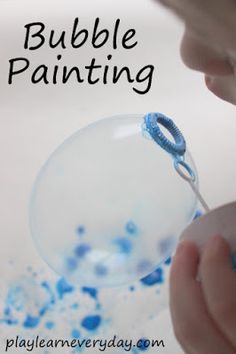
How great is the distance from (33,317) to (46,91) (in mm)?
295

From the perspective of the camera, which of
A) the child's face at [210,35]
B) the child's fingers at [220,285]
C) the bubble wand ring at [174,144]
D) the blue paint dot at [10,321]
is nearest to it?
the child's face at [210,35]

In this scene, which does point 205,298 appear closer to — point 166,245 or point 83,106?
point 166,245

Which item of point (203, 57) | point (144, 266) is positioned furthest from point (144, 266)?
point (203, 57)

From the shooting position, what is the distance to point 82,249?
60 centimetres

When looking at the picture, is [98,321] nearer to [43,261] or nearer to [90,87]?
[43,261]

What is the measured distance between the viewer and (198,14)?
243 mm

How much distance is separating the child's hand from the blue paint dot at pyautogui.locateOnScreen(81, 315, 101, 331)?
27 cm

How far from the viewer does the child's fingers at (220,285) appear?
1.16 feet

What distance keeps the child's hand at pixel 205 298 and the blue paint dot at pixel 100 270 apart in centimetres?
21

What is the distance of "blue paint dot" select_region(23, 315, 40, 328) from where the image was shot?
667 millimetres

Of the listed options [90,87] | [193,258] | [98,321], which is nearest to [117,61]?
[90,87]

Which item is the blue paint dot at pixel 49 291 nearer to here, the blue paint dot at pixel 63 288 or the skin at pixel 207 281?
the blue paint dot at pixel 63 288

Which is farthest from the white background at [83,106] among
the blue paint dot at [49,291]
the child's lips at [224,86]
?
the child's lips at [224,86]

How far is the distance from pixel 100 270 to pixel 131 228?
0.06m
